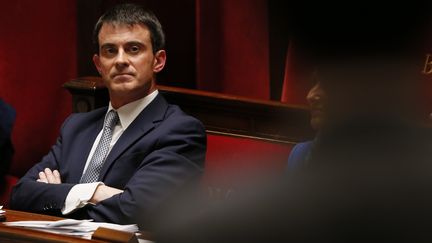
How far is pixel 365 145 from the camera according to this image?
424 mm

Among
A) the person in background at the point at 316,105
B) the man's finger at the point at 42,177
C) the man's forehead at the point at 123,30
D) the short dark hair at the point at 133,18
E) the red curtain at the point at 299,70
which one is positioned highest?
the short dark hair at the point at 133,18

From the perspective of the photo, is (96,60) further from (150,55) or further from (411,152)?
(411,152)

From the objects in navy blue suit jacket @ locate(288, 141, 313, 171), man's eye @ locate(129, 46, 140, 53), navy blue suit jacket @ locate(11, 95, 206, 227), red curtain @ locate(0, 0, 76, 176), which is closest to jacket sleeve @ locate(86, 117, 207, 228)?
navy blue suit jacket @ locate(11, 95, 206, 227)

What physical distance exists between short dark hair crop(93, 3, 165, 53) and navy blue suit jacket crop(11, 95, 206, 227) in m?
0.16

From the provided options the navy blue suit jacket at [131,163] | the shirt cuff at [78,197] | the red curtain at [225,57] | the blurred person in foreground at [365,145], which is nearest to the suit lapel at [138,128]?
the navy blue suit jacket at [131,163]

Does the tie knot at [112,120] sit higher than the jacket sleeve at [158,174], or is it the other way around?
the tie knot at [112,120]

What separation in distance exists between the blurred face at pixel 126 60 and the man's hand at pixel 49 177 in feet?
0.79

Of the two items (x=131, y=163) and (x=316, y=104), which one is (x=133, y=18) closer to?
→ (x=131, y=163)

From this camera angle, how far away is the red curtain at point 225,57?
7.43 ft

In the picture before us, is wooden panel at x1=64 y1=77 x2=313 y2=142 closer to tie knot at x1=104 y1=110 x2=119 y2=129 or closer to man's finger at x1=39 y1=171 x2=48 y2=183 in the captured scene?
tie knot at x1=104 y1=110 x2=119 y2=129

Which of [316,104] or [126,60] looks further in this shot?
[126,60]

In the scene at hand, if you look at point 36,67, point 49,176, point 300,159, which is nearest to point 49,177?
point 49,176

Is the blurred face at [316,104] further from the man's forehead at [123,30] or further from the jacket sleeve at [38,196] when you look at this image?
the man's forehead at [123,30]

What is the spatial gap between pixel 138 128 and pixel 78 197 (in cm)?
25
